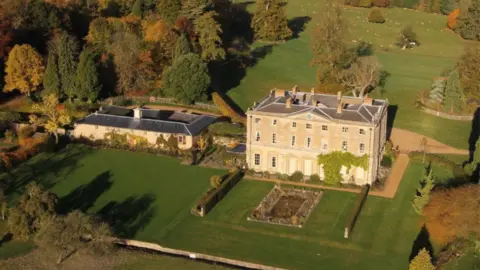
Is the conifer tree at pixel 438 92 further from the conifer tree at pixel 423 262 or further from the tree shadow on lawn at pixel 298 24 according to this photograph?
the conifer tree at pixel 423 262

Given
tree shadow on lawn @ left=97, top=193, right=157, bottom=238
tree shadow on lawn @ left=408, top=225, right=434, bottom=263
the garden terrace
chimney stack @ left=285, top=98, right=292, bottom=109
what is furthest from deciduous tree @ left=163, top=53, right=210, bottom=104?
tree shadow on lawn @ left=408, top=225, right=434, bottom=263

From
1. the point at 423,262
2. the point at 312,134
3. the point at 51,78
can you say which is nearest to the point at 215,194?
the point at 312,134

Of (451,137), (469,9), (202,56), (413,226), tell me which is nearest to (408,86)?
(451,137)

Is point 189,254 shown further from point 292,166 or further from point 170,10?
point 170,10

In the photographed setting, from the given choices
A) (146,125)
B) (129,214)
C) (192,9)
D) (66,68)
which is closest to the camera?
(129,214)

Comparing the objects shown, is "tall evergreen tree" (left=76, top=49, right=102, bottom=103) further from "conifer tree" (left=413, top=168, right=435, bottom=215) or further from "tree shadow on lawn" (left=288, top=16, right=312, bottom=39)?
"tree shadow on lawn" (left=288, top=16, right=312, bottom=39)

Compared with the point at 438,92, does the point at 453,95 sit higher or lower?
higher

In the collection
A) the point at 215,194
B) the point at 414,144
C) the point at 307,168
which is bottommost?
the point at 414,144

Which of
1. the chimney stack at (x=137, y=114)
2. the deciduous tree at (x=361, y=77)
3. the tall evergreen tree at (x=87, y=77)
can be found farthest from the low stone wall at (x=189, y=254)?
the deciduous tree at (x=361, y=77)

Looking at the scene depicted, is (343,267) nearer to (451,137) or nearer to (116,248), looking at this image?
(116,248)
